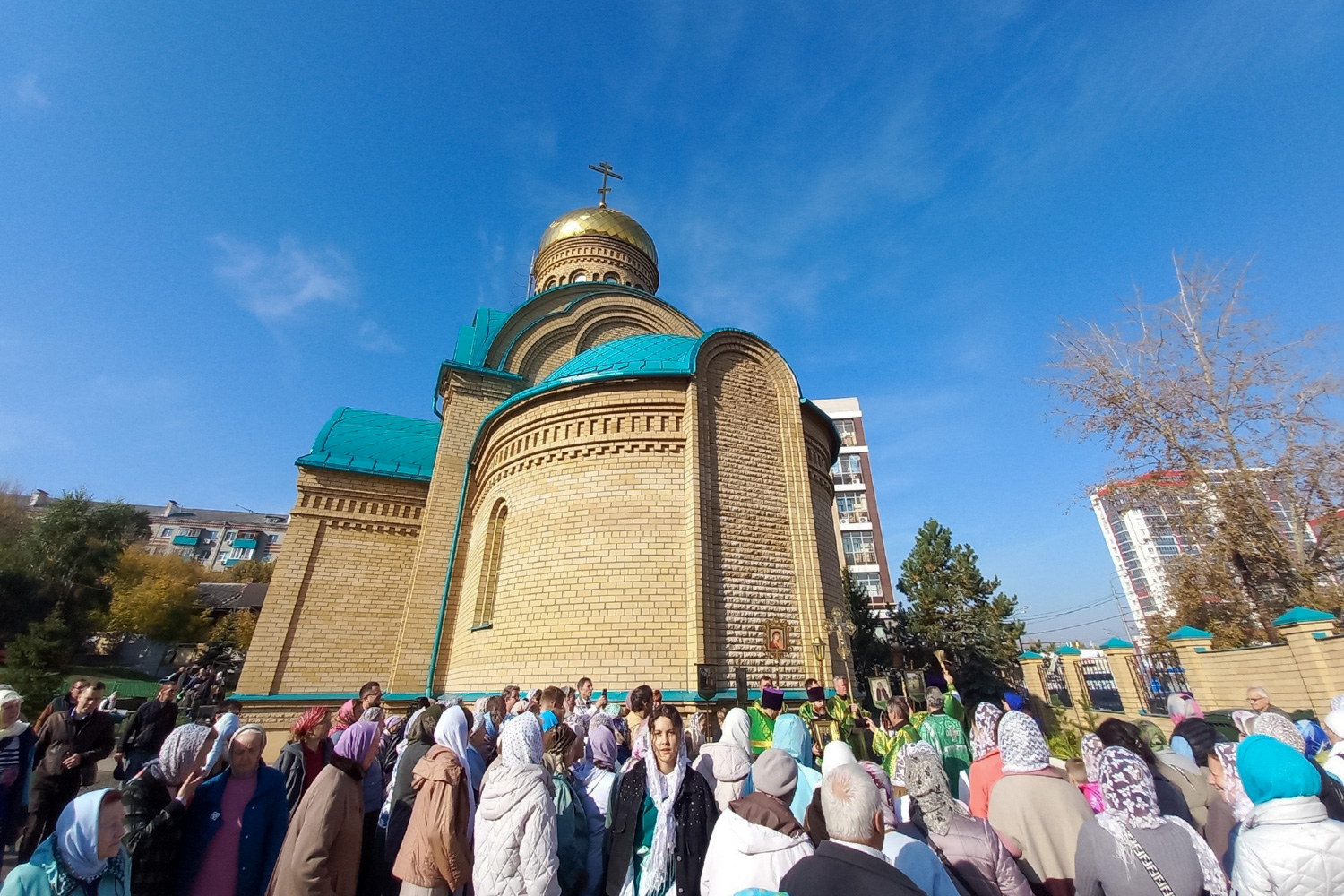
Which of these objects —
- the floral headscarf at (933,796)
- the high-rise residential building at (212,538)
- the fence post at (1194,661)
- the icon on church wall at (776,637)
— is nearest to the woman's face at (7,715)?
the floral headscarf at (933,796)

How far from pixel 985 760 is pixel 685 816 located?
1.75 metres

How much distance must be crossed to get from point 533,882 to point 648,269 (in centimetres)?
2085

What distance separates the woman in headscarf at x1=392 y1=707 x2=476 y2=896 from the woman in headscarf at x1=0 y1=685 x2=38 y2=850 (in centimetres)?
335

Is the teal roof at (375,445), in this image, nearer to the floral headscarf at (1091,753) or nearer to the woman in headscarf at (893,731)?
the woman in headscarf at (893,731)

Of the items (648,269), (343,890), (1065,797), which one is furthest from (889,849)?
(648,269)

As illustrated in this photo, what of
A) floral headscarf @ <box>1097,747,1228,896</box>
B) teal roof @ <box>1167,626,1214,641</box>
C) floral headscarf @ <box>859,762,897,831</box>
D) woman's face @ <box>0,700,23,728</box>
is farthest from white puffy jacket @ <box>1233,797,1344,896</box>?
teal roof @ <box>1167,626,1214,641</box>

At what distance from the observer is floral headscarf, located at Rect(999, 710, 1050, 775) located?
2674 mm

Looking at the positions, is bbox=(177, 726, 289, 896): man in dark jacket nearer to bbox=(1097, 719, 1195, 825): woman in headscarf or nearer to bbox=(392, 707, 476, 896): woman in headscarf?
bbox=(392, 707, 476, 896): woman in headscarf

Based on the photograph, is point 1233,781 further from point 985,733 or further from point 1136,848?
point 1136,848

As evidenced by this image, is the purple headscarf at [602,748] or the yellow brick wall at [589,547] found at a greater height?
the yellow brick wall at [589,547]

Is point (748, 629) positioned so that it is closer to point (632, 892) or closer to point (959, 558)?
point (632, 892)

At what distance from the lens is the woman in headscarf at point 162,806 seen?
2.38 meters

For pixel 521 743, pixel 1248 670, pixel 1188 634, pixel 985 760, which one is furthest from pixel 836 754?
pixel 1188 634

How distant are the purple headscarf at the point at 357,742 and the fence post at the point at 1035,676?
16476mm
